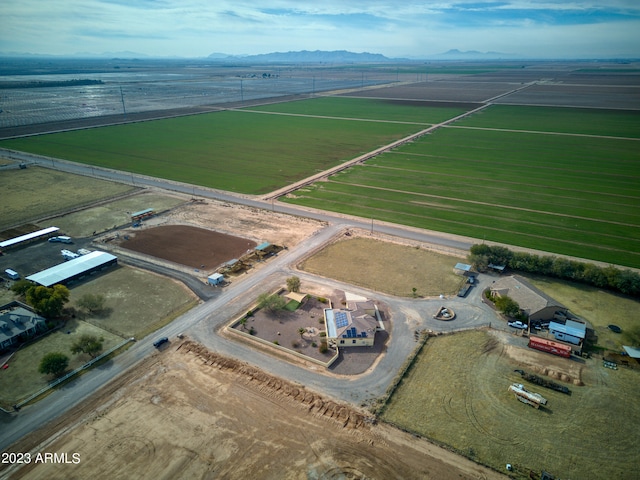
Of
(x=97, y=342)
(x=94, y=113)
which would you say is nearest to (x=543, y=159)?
(x=97, y=342)

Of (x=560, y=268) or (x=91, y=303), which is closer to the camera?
(x=91, y=303)

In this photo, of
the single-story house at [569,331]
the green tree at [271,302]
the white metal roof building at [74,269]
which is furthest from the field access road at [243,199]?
the white metal roof building at [74,269]

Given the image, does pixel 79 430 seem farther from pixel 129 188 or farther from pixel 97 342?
pixel 129 188

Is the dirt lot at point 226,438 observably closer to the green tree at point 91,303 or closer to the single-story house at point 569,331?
the green tree at point 91,303

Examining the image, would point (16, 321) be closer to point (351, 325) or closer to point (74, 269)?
point (74, 269)

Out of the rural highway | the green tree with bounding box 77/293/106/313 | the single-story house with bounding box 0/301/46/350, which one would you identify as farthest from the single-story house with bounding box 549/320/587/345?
the single-story house with bounding box 0/301/46/350

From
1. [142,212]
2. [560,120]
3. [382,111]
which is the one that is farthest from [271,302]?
[560,120]
